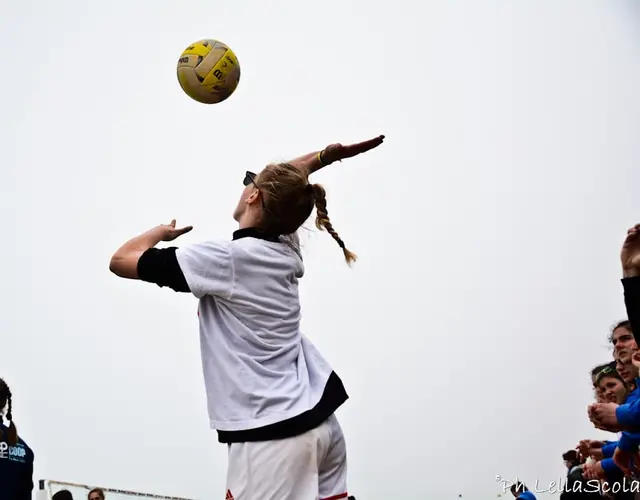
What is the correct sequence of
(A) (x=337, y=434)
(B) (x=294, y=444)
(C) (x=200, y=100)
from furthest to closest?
(C) (x=200, y=100), (A) (x=337, y=434), (B) (x=294, y=444)

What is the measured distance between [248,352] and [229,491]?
432 mm

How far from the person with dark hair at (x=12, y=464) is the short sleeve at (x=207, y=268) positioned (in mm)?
2033

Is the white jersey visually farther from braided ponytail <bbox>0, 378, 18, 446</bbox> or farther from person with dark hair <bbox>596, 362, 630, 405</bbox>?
person with dark hair <bbox>596, 362, 630, 405</bbox>

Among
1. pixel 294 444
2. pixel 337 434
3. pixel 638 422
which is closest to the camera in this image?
pixel 294 444

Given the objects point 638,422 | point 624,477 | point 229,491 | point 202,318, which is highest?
point 202,318

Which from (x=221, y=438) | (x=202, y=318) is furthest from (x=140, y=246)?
(x=221, y=438)

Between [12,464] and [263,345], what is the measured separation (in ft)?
6.92

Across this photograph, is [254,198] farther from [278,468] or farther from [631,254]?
[631,254]

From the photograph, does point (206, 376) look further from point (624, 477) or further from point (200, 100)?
point (624, 477)

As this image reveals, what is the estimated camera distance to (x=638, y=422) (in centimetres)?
316

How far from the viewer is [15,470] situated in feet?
13.8

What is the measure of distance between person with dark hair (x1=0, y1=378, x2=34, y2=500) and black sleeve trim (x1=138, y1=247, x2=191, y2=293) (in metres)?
1.98

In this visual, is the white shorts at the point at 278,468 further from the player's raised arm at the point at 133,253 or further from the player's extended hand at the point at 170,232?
the player's extended hand at the point at 170,232

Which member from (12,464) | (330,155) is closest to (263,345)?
(330,155)
